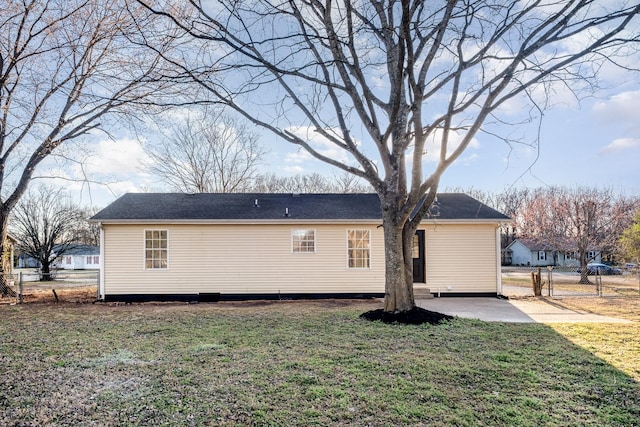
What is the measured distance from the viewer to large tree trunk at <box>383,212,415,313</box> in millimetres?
7762

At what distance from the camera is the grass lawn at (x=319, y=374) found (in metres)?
3.37

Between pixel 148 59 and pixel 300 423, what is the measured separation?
894cm

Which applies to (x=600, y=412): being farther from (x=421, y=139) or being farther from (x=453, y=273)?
(x=453, y=273)

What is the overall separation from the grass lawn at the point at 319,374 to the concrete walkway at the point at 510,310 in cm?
85

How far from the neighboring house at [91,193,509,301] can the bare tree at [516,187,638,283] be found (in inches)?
368

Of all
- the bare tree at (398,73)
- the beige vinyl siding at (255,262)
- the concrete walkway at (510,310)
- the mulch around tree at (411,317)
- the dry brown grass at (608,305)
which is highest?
the bare tree at (398,73)

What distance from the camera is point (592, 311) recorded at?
9.27 m

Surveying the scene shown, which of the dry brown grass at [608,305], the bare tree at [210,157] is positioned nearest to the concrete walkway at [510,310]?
the dry brown grass at [608,305]

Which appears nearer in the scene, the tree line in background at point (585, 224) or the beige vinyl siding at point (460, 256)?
the beige vinyl siding at point (460, 256)

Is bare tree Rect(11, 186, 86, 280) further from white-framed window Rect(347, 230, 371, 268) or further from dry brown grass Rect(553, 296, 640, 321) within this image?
dry brown grass Rect(553, 296, 640, 321)

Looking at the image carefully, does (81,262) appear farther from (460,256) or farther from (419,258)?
(460,256)

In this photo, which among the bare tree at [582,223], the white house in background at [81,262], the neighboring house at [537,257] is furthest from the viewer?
the white house in background at [81,262]

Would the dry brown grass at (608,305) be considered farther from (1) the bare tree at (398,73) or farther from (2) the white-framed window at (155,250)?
(2) the white-framed window at (155,250)

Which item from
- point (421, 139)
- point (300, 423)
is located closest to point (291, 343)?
point (300, 423)
